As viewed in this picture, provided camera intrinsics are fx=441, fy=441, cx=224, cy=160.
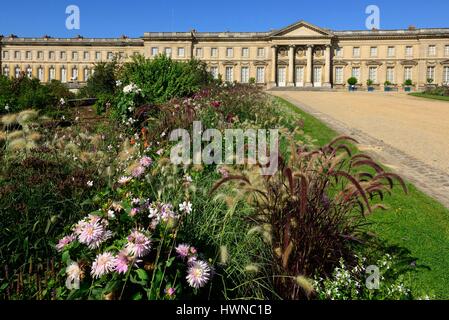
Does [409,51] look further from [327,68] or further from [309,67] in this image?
[309,67]

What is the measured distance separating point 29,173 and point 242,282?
210 centimetres

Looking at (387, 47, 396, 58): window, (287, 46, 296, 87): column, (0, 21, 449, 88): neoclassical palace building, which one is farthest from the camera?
(387, 47, 396, 58): window

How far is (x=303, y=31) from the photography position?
6538 centimetres

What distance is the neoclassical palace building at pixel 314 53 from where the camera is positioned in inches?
2579

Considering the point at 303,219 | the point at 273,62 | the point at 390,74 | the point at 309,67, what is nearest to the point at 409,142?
the point at 303,219

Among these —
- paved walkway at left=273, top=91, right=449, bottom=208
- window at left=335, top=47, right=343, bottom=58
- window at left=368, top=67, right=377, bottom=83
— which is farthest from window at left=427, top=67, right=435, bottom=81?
paved walkway at left=273, top=91, right=449, bottom=208

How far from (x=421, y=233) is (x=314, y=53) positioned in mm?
64987

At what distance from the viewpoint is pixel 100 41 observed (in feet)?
247

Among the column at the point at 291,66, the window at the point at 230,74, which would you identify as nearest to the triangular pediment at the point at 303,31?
the column at the point at 291,66

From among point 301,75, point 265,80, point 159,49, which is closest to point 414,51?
point 301,75

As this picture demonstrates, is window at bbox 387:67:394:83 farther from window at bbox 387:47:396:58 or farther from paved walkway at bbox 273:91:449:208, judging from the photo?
paved walkway at bbox 273:91:449:208

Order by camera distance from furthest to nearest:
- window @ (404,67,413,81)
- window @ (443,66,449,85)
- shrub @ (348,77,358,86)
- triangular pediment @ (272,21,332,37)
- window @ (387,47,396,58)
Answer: window @ (387,47,396,58) < window @ (404,67,413,81) < window @ (443,66,449,85) < triangular pediment @ (272,21,332,37) < shrub @ (348,77,358,86)

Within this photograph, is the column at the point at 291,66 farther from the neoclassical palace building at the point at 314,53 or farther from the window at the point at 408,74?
the window at the point at 408,74

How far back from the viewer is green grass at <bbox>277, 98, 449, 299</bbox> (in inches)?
147
